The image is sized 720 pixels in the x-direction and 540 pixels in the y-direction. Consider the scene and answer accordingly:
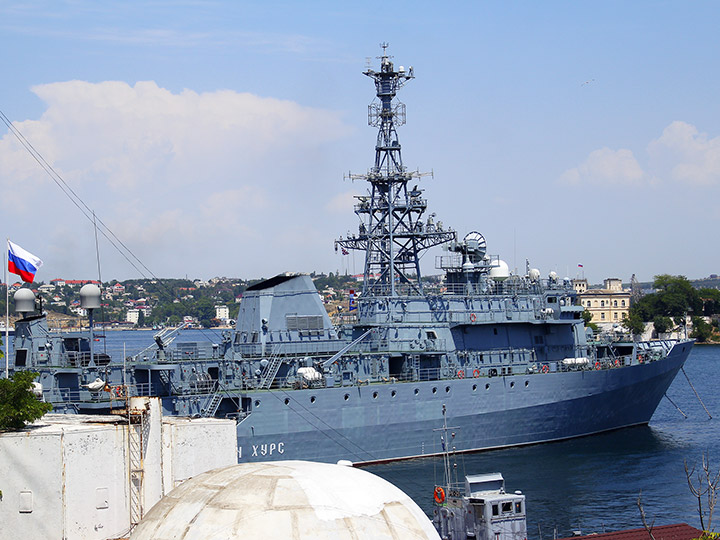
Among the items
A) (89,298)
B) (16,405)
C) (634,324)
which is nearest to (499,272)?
(89,298)

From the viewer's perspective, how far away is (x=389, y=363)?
4084 cm

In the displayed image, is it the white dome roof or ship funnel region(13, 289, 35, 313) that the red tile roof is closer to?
the white dome roof

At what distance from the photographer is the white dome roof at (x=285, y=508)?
1155 centimetres

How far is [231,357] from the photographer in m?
Answer: 37.2

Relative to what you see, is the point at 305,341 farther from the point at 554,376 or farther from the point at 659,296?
the point at 659,296

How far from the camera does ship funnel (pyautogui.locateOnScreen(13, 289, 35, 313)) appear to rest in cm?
3669

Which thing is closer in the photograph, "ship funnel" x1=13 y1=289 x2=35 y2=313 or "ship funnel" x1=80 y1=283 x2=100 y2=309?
"ship funnel" x1=80 y1=283 x2=100 y2=309

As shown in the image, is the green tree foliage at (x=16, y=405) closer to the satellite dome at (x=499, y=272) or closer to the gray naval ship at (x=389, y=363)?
the gray naval ship at (x=389, y=363)

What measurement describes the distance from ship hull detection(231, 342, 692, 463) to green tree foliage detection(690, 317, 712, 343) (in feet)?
294

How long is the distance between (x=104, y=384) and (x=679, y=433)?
28.7 metres

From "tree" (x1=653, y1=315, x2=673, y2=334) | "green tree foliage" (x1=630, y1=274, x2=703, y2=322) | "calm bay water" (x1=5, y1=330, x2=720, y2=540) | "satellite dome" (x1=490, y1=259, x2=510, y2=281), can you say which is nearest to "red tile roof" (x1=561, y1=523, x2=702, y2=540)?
"calm bay water" (x1=5, y1=330, x2=720, y2=540)

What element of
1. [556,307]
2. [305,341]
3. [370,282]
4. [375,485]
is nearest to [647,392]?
[556,307]

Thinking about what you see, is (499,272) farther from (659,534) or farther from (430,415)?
(659,534)

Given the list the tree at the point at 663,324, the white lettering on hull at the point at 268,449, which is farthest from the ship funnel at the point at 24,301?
the tree at the point at 663,324
